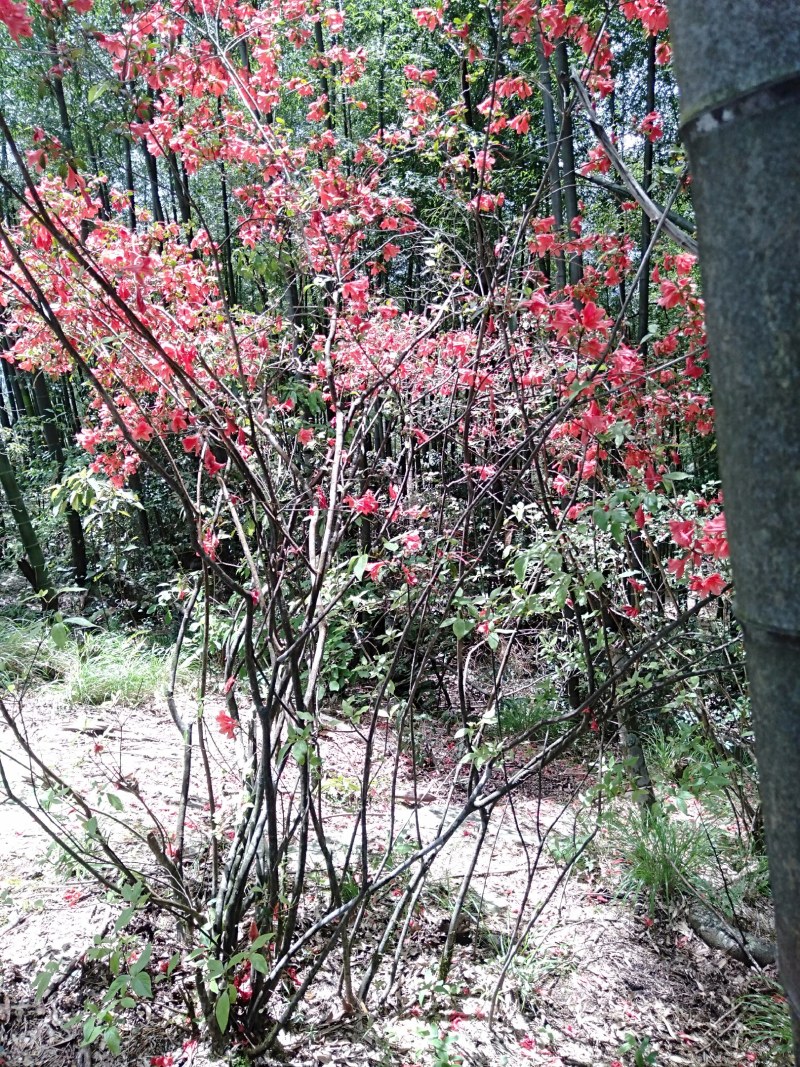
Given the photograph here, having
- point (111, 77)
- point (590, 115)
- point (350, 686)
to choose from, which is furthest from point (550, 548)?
point (350, 686)

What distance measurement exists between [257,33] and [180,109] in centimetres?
44

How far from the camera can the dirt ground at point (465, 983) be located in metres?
1.84

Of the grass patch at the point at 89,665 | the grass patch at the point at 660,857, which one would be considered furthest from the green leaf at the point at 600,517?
the grass patch at the point at 89,665

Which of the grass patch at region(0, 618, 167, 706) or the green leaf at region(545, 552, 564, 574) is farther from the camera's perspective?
the grass patch at region(0, 618, 167, 706)

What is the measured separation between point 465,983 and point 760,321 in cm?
233

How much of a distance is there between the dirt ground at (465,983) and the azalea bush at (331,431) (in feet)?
0.39

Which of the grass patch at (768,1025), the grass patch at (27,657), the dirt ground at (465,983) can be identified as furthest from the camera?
the grass patch at (27,657)

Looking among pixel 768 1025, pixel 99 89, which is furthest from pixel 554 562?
pixel 768 1025

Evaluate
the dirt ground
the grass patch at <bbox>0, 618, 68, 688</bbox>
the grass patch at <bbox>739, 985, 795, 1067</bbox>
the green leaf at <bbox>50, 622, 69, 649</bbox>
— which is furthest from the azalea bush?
the grass patch at <bbox>0, 618, 68, 688</bbox>

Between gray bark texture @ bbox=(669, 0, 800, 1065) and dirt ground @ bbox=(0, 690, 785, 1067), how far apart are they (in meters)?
1.54

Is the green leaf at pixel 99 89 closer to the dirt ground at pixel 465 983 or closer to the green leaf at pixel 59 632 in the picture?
the green leaf at pixel 59 632

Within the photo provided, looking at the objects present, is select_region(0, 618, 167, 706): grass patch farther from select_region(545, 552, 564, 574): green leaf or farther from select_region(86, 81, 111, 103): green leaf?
select_region(545, 552, 564, 574): green leaf

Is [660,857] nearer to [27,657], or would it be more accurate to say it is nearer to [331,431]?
[331,431]

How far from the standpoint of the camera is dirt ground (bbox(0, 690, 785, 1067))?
184 centimetres
